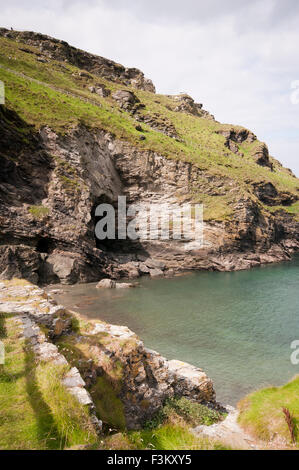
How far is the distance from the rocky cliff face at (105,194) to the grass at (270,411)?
34661mm

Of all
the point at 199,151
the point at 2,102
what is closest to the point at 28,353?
the point at 2,102

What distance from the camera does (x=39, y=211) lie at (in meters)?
43.2

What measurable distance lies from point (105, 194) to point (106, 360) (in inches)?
1937

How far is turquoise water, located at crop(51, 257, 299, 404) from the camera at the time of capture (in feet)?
59.4

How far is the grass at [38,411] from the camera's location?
14.7ft

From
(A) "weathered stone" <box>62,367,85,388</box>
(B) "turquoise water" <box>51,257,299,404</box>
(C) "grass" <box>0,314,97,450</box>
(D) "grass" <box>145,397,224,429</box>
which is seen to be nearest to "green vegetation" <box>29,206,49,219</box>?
(B) "turquoise water" <box>51,257,299,404</box>

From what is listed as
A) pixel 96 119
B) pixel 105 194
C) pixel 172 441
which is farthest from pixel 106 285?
pixel 96 119

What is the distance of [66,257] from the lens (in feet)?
139

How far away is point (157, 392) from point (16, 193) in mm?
41115

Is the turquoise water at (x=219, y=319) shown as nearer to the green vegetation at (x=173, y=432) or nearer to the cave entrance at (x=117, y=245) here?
the green vegetation at (x=173, y=432)

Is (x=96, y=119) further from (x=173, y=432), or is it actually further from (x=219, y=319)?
(x=173, y=432)

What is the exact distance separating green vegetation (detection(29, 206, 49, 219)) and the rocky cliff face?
191 millimetres

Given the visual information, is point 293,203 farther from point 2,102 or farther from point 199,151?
point 2,102

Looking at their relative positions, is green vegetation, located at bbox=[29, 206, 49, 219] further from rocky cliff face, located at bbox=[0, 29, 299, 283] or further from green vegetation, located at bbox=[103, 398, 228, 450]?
green vegetation, located at bbox=[103, 398, 228, 450]
